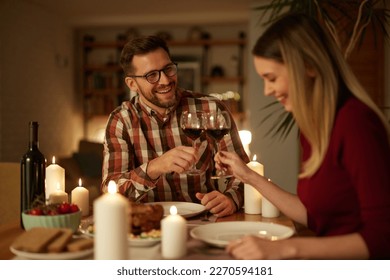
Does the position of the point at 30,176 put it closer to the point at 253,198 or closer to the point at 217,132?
the point at 217,132

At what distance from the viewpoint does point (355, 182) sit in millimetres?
998

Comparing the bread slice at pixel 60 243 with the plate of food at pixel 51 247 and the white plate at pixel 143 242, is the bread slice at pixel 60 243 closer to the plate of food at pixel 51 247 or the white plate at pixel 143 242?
the plate of food at pixel 51 247

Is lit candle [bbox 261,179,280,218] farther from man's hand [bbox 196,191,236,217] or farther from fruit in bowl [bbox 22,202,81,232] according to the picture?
fruit in bowl [bbox 22,202,81,232]

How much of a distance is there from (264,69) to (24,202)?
72cm

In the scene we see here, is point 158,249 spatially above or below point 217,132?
below

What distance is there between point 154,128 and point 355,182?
1.10 metres

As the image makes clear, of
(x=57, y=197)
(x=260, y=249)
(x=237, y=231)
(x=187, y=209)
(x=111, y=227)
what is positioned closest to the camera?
(x=111, y=227)

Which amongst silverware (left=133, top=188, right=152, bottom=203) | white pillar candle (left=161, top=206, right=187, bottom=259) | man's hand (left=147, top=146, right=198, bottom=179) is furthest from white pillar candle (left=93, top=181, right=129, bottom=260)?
silverware (left=133, top=188, right=152, bottom=203)

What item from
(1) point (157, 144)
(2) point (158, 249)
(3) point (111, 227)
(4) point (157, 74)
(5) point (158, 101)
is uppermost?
(4) point (157, 74)

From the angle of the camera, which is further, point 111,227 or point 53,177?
point 53,177

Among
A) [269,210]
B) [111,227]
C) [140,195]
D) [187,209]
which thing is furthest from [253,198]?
[111,227]

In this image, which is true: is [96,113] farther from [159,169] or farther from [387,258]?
[387,258]

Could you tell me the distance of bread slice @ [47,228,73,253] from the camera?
3.19 feet

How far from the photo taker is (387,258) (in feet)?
3.30
